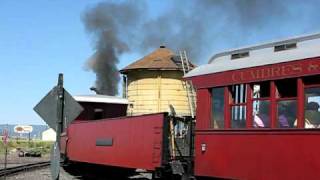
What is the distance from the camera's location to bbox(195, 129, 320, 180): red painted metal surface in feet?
31.5

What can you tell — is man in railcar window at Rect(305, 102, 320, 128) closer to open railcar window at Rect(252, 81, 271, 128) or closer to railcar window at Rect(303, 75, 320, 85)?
railcar window at Rect(303, 75, 320, 85)

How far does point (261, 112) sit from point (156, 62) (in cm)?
3528

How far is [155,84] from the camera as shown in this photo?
1781 inches

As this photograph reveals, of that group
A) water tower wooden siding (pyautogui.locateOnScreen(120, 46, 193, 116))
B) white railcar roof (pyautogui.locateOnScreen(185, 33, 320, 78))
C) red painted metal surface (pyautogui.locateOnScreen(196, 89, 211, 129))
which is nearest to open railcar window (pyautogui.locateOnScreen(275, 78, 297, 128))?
white railcar roof (pyautogui.locateOnScreen(185, 33, 320, 78))

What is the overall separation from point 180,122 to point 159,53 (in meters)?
33.2

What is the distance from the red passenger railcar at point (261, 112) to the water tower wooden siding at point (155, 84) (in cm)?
3100

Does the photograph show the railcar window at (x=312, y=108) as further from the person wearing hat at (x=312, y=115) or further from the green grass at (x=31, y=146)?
the green grass at (x=31, y=146)

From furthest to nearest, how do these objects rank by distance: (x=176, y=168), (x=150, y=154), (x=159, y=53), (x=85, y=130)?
(x=159, y=53)
(x=85, y=130)
(x=150, y=154)
(x=176, y=168)

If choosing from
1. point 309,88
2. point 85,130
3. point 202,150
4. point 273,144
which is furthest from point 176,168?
point 85,130

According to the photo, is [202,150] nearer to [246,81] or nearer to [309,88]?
[246,81]

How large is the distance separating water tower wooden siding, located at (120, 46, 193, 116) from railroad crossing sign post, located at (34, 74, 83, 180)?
32.4 metres

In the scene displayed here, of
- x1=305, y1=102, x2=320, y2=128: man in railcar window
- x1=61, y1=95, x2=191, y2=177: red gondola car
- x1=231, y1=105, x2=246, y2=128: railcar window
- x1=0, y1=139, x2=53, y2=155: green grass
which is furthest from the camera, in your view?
x1=0, y1=139, x2=53, y2=155: green grass

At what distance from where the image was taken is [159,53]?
47.6 m

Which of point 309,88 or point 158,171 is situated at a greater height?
point 309,88
